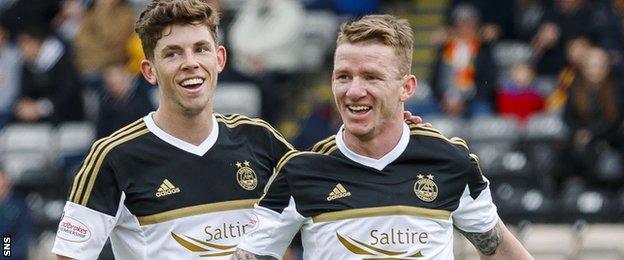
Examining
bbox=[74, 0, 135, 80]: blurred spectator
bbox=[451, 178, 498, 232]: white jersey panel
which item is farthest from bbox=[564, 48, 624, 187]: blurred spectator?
bbox=[451, 178, 498, 232]: white jersey panel

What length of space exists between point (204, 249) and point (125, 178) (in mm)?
465

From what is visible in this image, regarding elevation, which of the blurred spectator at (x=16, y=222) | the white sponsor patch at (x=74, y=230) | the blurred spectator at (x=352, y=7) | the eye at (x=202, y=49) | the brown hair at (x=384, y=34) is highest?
the brown hair at (x=384, y=34)

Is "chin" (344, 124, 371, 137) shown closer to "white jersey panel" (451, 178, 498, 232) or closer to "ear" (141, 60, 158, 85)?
"white jersey panel" (451, 178, 498, 232)

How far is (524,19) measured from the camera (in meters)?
17.8

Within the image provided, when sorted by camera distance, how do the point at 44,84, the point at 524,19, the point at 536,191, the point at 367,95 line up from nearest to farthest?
the point at 367,95 → the point at 536,191 → the point at 44,84 → the point at 524,19

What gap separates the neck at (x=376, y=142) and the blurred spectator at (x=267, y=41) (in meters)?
8.84

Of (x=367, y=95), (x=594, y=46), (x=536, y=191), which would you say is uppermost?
(x=367, y=95)

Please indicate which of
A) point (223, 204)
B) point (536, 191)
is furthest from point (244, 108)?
point (223, 204)

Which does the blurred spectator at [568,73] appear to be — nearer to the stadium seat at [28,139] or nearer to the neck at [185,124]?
the stadium seat at [28,139]

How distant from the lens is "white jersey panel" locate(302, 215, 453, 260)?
634 cm

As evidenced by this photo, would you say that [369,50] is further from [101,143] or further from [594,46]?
[594,46]

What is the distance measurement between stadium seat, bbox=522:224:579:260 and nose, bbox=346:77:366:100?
689 centimetres

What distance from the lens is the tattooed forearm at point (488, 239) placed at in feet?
22.1

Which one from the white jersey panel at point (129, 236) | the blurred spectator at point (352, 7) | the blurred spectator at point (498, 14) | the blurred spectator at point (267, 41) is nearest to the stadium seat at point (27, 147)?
the blurred spectator at point (267, 41)
